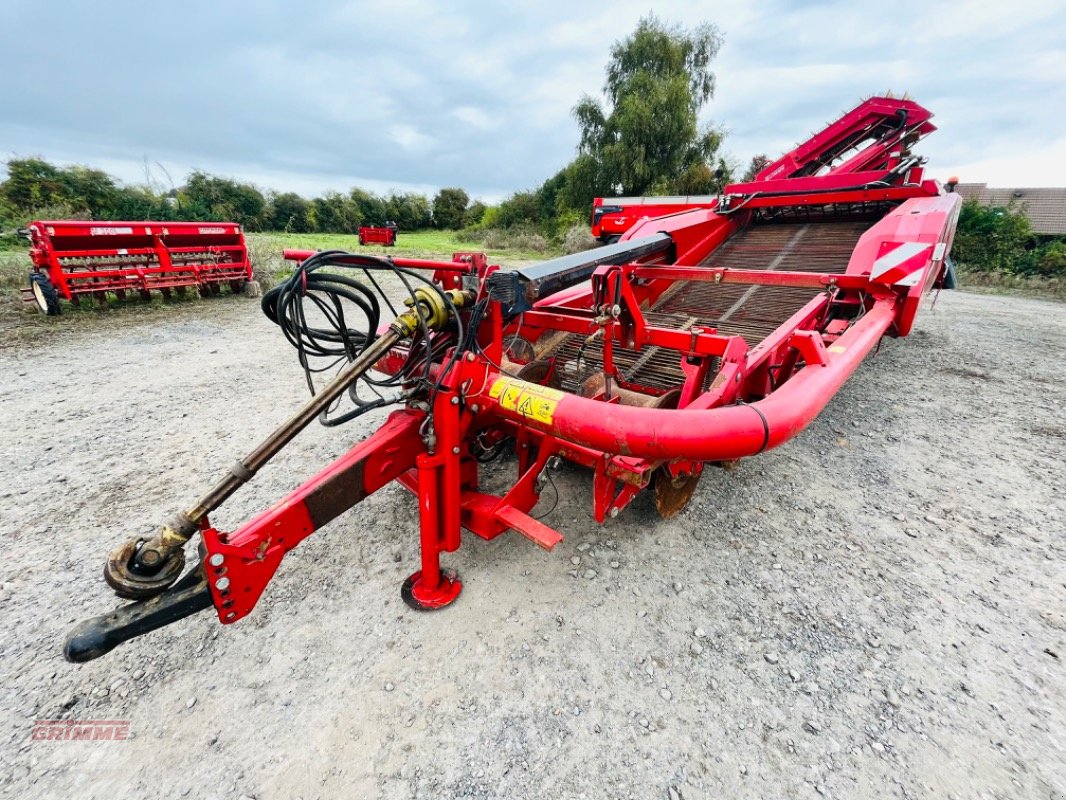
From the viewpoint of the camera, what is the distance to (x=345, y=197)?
41.1 meters

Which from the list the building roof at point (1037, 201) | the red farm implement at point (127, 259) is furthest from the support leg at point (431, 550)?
the building roof at point (1037, 201)

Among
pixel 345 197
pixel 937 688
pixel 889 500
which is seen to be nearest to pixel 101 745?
pixel 937 688

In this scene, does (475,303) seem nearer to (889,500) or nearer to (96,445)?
(889,500)

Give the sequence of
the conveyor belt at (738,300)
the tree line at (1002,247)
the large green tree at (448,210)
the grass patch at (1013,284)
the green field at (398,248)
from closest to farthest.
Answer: the conveyor belt at (738,300), the grass patch at (1013,284), the tree line at (1002,247), the green field at (398,248), the large green tree at (448,210)

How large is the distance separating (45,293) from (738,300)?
943 centimetres

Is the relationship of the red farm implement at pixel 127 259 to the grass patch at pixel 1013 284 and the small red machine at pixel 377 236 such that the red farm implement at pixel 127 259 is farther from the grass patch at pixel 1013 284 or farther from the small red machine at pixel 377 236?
the grass patch at pixel 1013 284

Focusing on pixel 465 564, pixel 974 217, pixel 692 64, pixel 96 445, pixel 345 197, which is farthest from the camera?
pixel 345 197

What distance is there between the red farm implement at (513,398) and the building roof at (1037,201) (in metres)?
25.9

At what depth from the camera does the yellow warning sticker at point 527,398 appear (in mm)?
1598

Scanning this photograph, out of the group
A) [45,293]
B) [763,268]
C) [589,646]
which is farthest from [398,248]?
[589,646]

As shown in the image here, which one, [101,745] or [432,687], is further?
[432,687]

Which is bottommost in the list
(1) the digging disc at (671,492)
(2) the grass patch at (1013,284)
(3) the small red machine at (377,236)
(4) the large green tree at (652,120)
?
(1) the digging disc at (671,492)

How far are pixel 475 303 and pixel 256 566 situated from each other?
1.27m

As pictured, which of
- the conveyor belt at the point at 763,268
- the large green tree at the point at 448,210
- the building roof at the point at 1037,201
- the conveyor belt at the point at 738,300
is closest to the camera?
the conveyor belt at the point at 738,300
